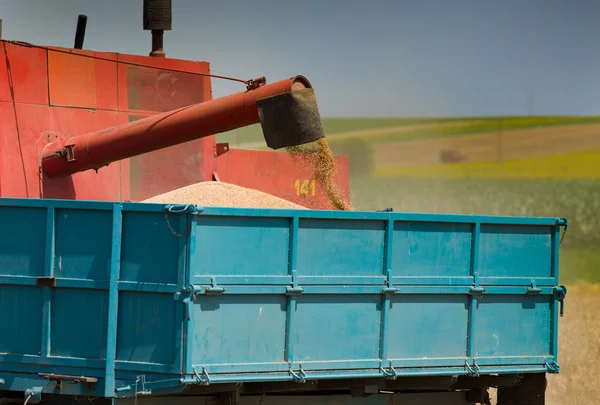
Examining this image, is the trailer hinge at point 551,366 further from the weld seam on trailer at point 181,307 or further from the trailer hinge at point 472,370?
the weld seam on trailer at point 181,307

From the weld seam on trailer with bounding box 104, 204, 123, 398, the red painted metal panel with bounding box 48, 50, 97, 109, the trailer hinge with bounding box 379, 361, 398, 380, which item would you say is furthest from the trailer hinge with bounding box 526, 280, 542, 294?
the red painted metal panel with bounding box 48, 50, 97, 109

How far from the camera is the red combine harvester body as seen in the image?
9.67 meters

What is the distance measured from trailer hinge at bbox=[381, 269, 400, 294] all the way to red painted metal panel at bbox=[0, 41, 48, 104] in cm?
411

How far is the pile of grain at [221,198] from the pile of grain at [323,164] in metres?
0.67

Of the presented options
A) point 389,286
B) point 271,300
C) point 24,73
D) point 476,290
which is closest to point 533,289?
point 476,290

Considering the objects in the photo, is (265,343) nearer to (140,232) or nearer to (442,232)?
(140,232)

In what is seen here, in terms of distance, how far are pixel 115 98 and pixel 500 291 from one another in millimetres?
4593

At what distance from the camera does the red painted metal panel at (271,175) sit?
39.1 ft

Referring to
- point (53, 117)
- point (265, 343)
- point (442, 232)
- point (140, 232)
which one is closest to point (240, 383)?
point (265, 343)

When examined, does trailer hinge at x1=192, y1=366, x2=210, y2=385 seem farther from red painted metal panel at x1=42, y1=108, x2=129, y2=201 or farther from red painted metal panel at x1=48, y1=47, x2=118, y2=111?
red painted metal panel at x1=48, y1=47, x2=118, y2=111

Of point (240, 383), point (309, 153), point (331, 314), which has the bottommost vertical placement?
point (240, 383)

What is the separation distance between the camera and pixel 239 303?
7152 mm

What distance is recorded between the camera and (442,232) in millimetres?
7863

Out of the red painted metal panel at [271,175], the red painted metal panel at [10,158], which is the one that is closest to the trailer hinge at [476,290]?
the red painted metal panel at [271,175]
